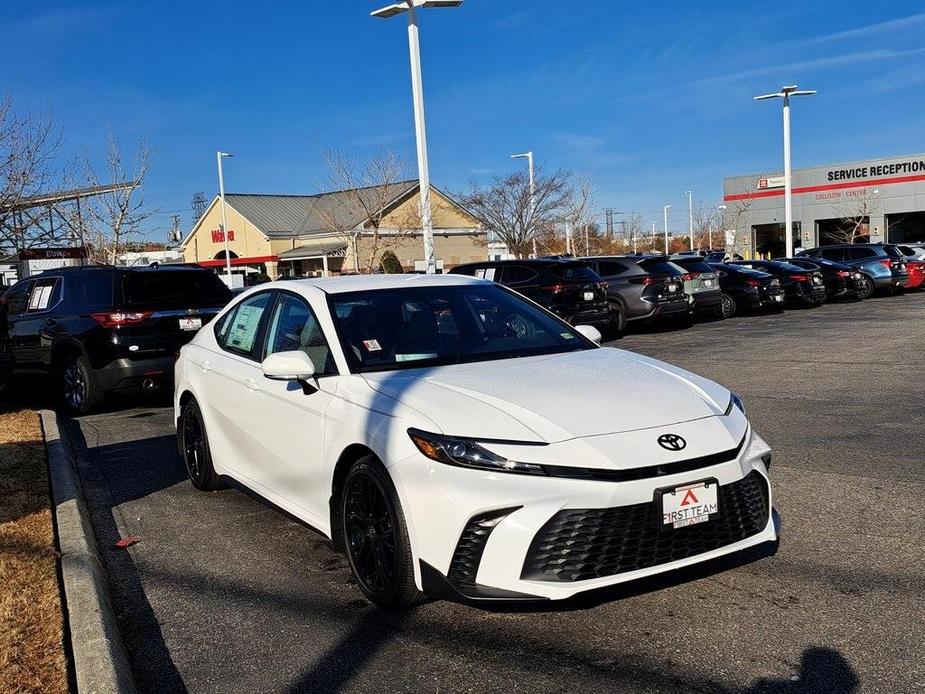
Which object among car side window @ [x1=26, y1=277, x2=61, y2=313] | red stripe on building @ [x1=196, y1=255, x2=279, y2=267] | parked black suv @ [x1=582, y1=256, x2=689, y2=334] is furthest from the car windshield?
red stripe on building @ [x1=196, y1=255, x2=279, y2=267]

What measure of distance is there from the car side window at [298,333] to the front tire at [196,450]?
3.77ft

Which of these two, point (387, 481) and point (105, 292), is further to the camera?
point (105, 292)

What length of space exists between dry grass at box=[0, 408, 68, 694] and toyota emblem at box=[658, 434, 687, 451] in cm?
246

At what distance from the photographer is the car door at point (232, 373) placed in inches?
212

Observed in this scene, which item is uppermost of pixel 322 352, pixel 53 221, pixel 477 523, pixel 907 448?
pixel 53 221

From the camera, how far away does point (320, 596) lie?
14.0ft

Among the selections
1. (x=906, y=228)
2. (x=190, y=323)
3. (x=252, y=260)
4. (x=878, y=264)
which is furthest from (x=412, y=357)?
(x=906, y=228)

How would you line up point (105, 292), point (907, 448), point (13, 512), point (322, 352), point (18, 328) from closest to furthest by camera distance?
point (322, 352), point (13, 512), point (907, 448), point (105, 292), point (18, 328)

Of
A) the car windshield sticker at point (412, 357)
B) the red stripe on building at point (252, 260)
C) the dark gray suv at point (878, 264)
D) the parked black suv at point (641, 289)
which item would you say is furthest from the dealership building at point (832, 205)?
the car windshield sticker at point (412, 357)

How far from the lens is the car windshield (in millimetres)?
4648

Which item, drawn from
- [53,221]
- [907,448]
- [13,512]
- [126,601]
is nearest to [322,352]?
[126,601]

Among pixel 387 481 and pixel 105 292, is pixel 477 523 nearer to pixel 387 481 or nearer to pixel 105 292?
pixel 387 481

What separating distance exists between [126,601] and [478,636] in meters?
1.87

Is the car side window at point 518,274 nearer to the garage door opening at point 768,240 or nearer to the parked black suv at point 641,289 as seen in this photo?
the parked black suv at point 641,289
